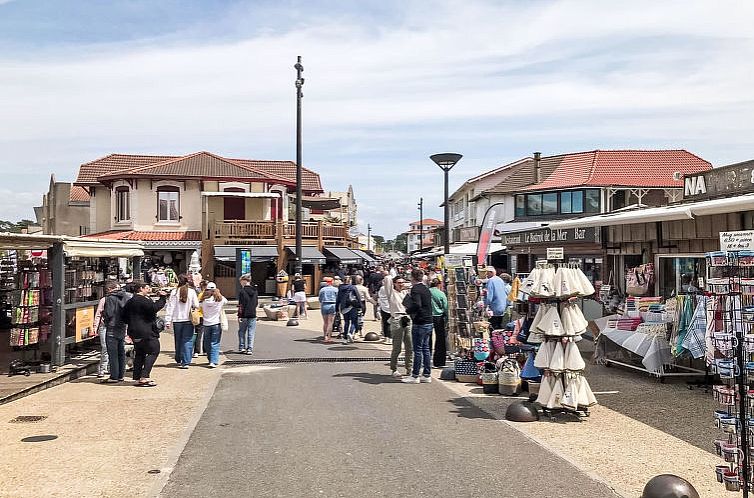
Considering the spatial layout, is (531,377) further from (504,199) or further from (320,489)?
(504,199)

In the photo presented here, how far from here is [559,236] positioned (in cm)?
1702

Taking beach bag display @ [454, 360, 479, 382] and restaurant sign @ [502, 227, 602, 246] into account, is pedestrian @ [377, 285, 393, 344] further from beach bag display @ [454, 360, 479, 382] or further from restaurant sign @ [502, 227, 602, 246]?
restaurant sign @ [502, 227, 602, 246]

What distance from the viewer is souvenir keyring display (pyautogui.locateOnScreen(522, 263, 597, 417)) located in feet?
29.3

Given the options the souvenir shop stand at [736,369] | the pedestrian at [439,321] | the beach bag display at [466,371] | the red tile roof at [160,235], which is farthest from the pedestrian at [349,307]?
the red tile roof at [160,235]

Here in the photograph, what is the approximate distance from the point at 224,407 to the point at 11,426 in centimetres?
254

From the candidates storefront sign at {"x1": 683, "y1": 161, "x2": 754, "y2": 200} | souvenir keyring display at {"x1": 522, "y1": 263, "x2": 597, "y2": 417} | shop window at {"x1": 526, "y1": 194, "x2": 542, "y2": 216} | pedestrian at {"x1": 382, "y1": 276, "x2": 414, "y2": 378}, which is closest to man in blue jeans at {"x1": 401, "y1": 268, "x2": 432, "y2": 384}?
pedestrian at {"x1": 382, "y1": 276, "x2": 414, "y2": 378}

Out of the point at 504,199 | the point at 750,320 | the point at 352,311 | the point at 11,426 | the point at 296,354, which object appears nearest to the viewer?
the point at 750,320

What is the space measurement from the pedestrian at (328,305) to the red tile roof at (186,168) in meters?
20.4

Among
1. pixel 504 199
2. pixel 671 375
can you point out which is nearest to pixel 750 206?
pixel 671 375

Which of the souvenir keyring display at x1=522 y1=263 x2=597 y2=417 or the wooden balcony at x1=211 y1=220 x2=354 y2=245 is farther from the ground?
the wooden balcony at x1=211 y1=220 x2=354 y2=245

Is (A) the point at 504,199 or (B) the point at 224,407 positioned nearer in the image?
(B) the point at 224,407

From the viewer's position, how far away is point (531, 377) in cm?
1038

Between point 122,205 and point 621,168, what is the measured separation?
2729 cm

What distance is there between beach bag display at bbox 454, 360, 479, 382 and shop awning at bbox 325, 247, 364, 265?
22.5 metres
